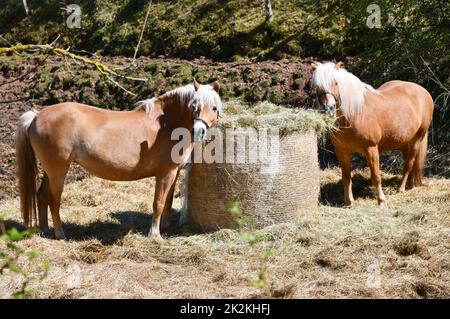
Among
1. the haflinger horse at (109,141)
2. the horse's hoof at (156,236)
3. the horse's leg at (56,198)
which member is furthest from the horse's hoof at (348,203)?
the horse's leg at (56,198)

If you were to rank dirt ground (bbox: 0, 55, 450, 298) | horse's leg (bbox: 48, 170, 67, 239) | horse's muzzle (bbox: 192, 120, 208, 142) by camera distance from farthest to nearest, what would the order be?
horse's leg (bbox: 48, 170, 67, 239) < horse's muzzle (bbox: 192, 120, 208, 142) < dirt ground (bbox: 0, 55, 450, 298)

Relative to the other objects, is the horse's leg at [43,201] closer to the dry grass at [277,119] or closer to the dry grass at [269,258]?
the dry grass at [269,258]

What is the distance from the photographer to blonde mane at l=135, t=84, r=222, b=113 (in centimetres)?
489

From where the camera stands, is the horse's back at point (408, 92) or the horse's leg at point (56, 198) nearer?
the horse's leg at point (56, 198)

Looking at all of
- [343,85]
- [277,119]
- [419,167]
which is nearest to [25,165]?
[277,119]

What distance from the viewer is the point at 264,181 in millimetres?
5082

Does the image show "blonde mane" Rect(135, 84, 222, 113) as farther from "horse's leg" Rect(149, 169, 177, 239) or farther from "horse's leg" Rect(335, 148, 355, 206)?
"horse's leg" Rect(335, 148, 355, 206)

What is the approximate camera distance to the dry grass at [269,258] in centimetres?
392

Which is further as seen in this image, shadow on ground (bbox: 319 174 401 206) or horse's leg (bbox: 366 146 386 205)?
shadow on ground (bbox: 319 174 401 206)

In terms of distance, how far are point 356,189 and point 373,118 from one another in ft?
3.79

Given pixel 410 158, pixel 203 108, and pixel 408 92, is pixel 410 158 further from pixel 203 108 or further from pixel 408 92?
pixel 203 108

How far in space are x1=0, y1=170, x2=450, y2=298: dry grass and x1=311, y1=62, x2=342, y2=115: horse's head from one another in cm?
112

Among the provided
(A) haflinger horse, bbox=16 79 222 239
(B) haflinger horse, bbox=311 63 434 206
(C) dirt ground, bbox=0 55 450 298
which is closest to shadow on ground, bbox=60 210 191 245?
(C) dirt ground, bbox=0 55 450 298

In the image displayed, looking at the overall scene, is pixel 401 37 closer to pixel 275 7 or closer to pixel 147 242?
pixel 275 7
